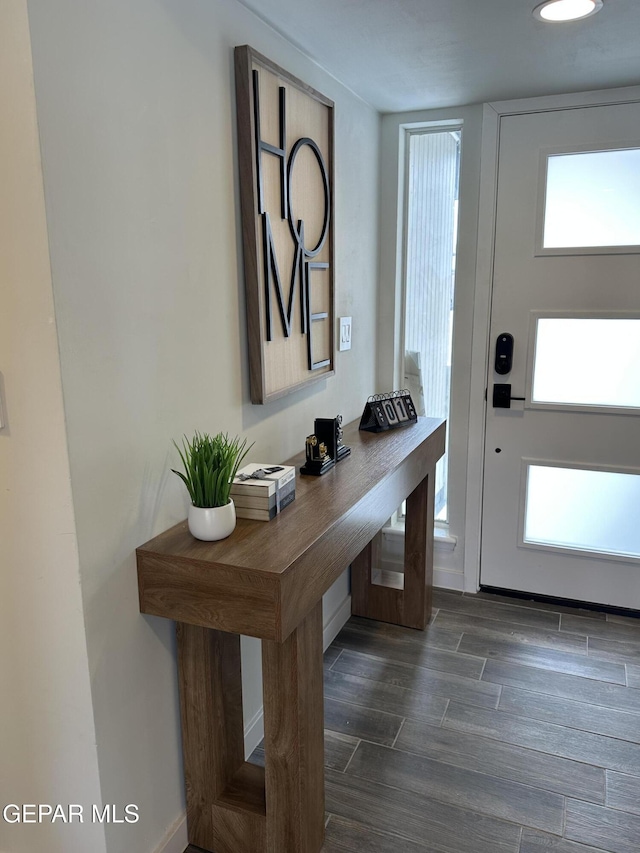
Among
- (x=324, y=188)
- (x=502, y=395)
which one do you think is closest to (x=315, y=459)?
(x=324, y=188)

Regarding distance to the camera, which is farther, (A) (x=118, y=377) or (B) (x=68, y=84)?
(A) (x=118, y=377)

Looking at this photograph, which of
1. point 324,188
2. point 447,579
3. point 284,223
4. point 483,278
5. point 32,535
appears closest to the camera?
point 32,535

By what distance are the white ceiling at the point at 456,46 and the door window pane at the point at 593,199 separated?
0.28 meters

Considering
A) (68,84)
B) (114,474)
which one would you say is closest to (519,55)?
(68,84)

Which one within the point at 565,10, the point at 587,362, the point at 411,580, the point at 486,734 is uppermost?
the point at 565,10

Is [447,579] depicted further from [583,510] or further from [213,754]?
[213,754]

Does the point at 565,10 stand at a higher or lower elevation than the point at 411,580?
higher

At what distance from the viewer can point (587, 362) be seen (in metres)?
2.76

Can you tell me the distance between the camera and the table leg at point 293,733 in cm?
150

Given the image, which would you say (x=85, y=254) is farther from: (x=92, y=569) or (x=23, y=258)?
(x=92, y=569)

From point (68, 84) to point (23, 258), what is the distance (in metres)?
0.33

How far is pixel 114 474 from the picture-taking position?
4.49ft

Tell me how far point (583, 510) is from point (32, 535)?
7.81 ft

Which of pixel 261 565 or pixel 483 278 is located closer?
pixel 261 565
